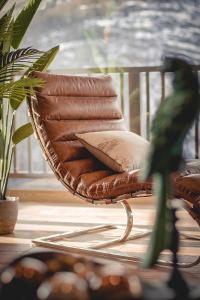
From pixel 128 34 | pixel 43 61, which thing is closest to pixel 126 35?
pixel 128 34

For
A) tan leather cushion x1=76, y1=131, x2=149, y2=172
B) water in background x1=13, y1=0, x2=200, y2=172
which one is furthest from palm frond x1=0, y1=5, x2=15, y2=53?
water in background x1=13, y1=0, x2=200, y2=172

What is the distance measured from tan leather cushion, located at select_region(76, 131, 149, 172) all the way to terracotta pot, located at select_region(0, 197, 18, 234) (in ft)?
1.91

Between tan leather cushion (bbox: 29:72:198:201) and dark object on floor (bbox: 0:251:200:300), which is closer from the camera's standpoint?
dark object on floor (bbox: 0:251:200:300)

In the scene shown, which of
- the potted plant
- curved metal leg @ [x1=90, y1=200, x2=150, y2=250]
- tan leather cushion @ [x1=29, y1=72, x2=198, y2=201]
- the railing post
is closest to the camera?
tan leather cushion @ [x1=29, y1=72, x2=198, y2=201]

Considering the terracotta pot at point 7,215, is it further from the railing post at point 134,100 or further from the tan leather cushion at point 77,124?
the railing post at point 134,100

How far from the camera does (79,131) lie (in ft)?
9.42

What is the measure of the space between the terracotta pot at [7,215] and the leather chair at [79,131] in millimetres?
324

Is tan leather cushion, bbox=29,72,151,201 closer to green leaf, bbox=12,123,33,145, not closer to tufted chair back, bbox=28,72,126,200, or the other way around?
tufted chair back, bbox=28,72,126,200

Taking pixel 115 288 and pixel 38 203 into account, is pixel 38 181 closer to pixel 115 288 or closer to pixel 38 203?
pixel 38 203

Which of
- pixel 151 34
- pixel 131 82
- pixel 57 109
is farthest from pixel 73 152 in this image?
pixel 151 34

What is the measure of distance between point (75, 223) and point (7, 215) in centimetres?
48

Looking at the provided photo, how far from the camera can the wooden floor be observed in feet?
8.42

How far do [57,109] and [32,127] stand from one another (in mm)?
244

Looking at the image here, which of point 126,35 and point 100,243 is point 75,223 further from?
point 126,35
